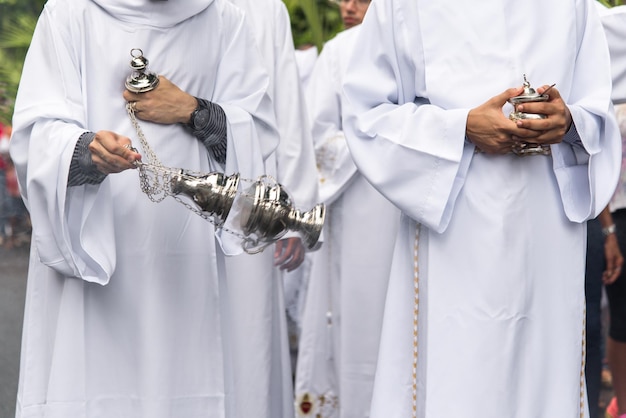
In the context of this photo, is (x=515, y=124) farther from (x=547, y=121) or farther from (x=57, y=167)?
(x=57, y=167)

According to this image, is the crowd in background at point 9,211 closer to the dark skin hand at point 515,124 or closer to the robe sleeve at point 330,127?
the robe sleeve at point 330,127

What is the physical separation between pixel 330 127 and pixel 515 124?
2.38m

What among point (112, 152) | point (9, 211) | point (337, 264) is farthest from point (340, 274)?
point (112, 152)

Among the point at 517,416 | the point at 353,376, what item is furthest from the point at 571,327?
the point at 353,376

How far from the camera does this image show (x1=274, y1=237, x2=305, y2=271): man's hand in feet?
16.2

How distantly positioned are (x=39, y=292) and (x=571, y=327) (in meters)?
1.65

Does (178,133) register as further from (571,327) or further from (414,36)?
(571,327)

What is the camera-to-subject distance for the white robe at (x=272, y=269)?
188 inches

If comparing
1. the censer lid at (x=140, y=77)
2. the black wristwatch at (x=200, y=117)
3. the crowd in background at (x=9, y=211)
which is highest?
the censer lid at (x=140, y=77)

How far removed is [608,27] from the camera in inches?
169

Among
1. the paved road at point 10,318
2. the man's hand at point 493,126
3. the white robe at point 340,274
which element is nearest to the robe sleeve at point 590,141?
the man's hand at point 493,126

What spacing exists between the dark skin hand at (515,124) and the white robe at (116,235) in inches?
A: 29.5

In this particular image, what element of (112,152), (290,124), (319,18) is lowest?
(112,152)

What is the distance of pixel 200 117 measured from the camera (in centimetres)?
381
